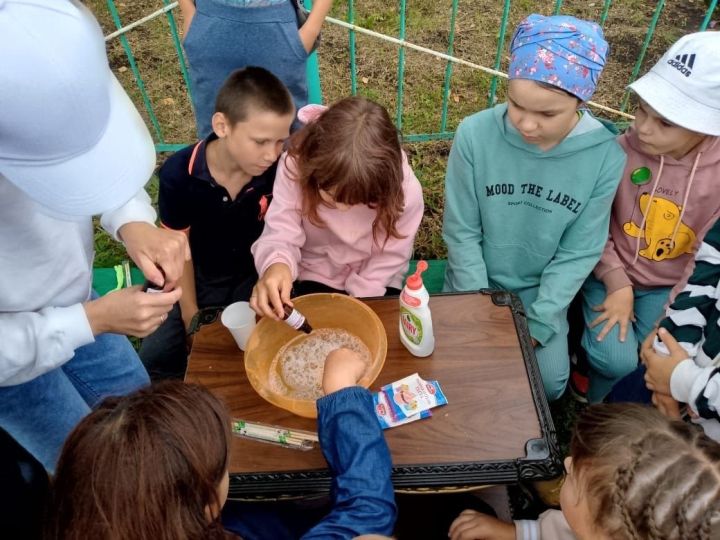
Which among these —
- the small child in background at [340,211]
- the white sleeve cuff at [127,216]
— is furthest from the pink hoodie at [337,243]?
the white sleeve cuff at [127,216]

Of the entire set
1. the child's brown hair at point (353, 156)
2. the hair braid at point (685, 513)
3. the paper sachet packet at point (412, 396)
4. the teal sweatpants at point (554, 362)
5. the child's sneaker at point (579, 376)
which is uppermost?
the child's brown hair at point (353, 156)

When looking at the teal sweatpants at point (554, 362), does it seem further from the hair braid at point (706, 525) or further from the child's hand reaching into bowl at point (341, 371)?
the hair braid at point (706, 525)

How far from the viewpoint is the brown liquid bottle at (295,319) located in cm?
164

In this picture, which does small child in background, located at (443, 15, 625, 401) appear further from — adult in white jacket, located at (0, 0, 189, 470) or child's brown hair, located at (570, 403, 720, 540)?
adult in white jacket, located at (0, 0, 189, 470)

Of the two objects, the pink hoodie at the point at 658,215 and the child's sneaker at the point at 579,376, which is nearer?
the pink hoodie at the point at 658,215

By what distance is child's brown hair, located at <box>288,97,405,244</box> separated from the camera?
179 centimetres

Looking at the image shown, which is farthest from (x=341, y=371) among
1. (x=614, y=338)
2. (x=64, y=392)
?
(x=614, y=338)

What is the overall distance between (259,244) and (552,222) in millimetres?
1121

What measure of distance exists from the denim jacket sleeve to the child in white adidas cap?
113 centimetres

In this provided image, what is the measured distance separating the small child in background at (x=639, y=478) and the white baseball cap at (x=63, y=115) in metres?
1.15

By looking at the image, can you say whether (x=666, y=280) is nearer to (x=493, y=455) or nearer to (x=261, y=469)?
(x=493, y=455)

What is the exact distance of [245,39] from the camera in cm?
244

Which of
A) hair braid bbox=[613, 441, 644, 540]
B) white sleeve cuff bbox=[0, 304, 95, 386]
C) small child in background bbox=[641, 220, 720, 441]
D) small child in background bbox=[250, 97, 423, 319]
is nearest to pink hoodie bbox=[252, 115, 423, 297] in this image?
small child in background bbox=[250, 97, 423, 319]

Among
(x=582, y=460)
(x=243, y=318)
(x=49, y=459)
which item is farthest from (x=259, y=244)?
(x=582, y=460)
